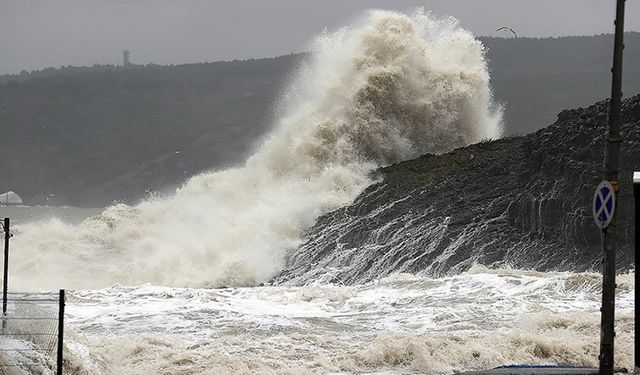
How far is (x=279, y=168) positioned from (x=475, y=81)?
8498 mm

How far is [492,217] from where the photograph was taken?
2506cm

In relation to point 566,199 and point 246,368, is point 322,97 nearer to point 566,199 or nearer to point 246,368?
point 566,199

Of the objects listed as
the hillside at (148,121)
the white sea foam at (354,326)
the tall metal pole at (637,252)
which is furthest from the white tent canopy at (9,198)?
the tall metal pole at (637,252)

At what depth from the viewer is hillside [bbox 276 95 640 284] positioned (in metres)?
22.8

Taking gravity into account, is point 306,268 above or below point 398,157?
below

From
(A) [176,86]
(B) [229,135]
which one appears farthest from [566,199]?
(A) [176,86]

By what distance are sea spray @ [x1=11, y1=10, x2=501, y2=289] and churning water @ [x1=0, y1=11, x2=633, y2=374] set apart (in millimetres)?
70

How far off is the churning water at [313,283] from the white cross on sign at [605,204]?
11.6ft

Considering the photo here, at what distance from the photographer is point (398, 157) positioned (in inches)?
1383

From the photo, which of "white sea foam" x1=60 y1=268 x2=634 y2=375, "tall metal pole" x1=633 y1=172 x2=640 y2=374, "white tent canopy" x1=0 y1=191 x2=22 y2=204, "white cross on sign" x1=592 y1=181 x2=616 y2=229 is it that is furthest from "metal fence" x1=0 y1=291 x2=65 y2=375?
"white tent canopy" x1=0 y1=191 x2=22 y2=204

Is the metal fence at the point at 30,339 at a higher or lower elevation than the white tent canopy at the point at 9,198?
lower

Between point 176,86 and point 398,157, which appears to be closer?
point 398,157

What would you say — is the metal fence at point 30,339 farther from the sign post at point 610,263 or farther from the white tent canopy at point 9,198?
the white tent canopy at point 9,198

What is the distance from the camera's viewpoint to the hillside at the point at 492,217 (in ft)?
74.8
